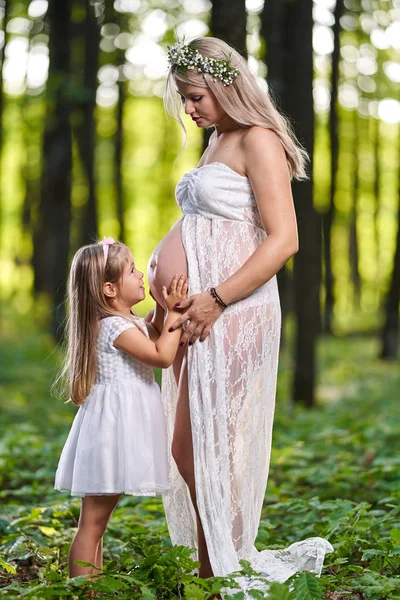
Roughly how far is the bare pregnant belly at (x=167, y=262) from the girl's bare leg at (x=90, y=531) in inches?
37.2

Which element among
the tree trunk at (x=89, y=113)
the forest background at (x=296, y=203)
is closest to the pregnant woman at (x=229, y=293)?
the forest background at (x=296, y=203)

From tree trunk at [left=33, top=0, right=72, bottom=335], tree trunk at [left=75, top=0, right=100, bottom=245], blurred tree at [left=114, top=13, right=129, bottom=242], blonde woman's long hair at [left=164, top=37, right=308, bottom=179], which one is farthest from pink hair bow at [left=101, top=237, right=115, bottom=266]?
blurred tree at [left=114, top=13, right=129, bottom=242]

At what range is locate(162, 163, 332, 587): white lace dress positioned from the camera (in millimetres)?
3785

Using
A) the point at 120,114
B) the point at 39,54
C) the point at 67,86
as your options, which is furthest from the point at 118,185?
the point at 67,86

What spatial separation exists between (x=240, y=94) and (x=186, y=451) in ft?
5.42

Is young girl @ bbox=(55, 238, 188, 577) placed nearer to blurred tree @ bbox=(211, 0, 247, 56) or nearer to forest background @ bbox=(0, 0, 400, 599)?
forest background @ bbox=(0, 0, 400, 599)

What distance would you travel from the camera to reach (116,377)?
A: 3.78 m

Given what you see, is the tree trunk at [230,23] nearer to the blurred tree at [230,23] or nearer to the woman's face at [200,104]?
the blurred tree at [230,23]

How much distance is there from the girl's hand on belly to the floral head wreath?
978 mm

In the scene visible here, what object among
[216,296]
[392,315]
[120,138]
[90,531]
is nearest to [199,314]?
[216,296]

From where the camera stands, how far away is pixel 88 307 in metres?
3.84

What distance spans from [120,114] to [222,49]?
63.0 ft

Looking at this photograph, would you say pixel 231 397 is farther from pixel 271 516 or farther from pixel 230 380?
pixel 271 516

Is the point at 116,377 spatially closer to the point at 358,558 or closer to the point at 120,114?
the point at 358,558
